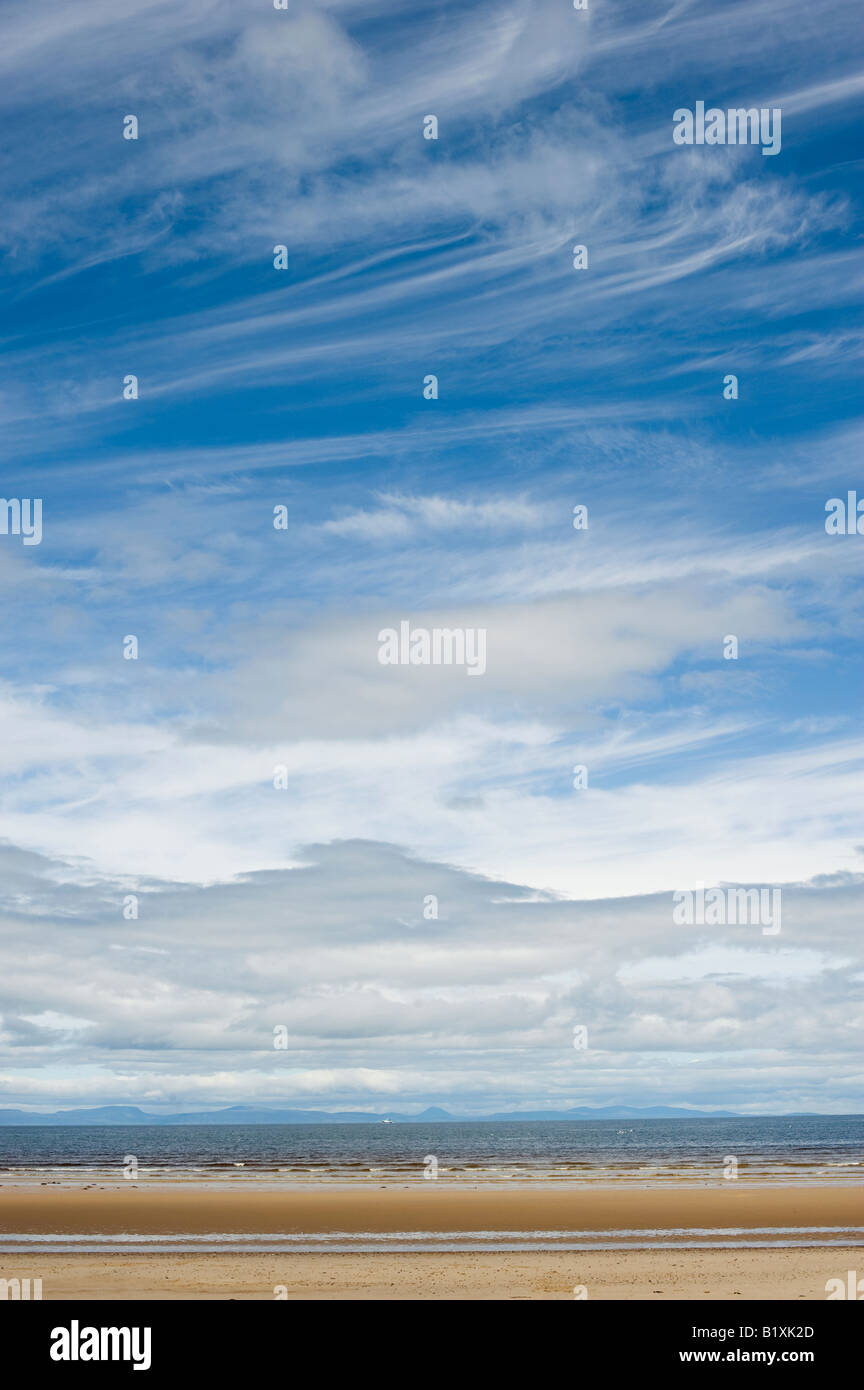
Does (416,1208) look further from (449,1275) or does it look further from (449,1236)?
(449,1275)

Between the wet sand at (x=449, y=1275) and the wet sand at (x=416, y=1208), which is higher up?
the wet sand at (x=449, y=1275)

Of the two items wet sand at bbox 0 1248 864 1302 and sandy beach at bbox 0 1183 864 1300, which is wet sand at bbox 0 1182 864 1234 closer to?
sandy beach at bbox 0 1183 864 1300

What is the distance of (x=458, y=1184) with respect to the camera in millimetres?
54500

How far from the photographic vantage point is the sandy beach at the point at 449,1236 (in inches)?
895

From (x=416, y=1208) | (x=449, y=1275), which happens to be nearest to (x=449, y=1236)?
(x=449, y=1275)

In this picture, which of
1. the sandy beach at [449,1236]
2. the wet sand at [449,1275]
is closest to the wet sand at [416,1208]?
the sandy beach at [449,1236]

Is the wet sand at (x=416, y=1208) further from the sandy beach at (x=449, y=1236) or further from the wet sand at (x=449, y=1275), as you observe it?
the wet sand at (x=449, y=1275)

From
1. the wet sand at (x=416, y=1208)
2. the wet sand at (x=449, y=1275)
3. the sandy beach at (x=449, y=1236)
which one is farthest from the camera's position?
the wet sand at (x=416, y=1208)

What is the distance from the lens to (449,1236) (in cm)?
3244

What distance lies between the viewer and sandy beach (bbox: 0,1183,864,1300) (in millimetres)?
22734
